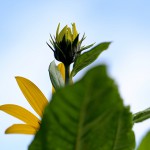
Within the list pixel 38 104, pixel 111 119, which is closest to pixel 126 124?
pixel 111 119

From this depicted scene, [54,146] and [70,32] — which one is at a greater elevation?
[70,32]

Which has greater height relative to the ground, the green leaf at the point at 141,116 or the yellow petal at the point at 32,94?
the yellow petal at the point at 32,94

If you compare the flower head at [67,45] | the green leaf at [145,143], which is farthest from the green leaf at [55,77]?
the green leaf at [145,143]

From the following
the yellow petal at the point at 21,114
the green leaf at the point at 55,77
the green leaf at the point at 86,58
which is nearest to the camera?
the green leaf at the point at 86,58

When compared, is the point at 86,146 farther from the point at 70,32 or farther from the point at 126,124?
the point at 70,32

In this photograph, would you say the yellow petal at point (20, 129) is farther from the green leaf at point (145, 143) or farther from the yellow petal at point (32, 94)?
the green leaf at point (145, 143)

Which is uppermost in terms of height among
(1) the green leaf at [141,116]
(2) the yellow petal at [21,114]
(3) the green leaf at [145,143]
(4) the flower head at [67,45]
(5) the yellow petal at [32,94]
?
(4) the flower head at [67,45]

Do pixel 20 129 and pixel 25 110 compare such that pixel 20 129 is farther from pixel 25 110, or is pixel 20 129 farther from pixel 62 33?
pixel 62 33
